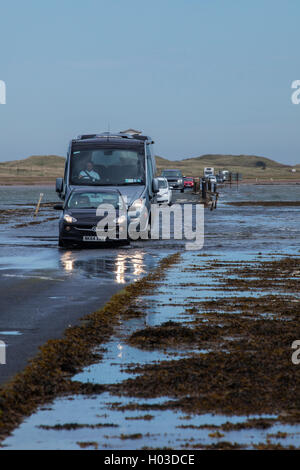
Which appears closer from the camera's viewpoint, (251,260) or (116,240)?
(251,260)

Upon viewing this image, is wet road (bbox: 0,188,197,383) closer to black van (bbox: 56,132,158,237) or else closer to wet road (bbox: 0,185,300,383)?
wet road (bbox: 0,185,300,383)

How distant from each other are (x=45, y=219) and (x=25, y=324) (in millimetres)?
28571

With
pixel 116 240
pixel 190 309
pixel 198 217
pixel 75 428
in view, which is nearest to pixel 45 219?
pixel 198 217

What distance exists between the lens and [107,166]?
90.0ft

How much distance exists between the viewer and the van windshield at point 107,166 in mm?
27078

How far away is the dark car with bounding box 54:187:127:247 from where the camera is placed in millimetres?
23062

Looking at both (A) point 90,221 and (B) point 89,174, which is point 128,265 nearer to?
(A) point 90,221

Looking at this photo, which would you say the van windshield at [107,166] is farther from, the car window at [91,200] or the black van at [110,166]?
the car window at [91,200]

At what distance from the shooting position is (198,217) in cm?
3878

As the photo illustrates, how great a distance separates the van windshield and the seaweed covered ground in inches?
562

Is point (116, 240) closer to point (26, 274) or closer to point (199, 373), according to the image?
point (26, 274)

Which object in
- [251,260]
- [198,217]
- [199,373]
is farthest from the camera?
[198,217]

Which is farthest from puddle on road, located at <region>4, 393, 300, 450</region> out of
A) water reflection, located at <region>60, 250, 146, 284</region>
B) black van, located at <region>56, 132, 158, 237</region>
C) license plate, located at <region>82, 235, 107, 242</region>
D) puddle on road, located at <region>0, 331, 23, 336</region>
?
black van, located at <region>56, 132, 158, 237</region>

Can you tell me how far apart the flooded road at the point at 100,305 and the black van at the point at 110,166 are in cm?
204
